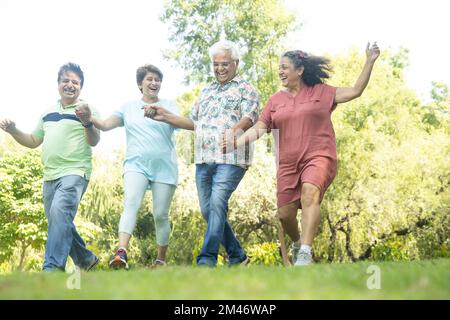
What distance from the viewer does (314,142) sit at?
655 centimetres

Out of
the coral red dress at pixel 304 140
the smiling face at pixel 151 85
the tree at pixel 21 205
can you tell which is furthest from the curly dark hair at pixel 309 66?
the tree at pixel 21 205

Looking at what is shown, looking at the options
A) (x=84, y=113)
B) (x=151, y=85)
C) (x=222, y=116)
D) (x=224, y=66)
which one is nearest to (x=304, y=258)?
(x=222, y=116)

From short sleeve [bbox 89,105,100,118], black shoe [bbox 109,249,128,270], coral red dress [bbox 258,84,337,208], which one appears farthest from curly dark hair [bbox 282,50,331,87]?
black shoe [bbox 109,249,128,270]

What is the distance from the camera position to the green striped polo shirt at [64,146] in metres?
7.14

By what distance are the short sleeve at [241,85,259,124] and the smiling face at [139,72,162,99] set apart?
1.06 m

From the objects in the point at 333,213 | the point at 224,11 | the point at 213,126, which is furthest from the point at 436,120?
the point at 213,126

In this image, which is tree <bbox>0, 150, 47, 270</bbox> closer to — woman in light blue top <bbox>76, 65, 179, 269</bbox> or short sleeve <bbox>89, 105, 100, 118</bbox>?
short sleeve <bbox>89, 105, 100, 118</bbox>

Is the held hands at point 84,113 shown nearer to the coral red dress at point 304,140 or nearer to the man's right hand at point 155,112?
the man's right hand at point 155,112

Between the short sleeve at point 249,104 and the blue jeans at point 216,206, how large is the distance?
1.88ft

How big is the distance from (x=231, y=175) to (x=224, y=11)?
24.2m

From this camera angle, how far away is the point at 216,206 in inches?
265

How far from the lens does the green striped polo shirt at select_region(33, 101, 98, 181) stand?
714 centimetres

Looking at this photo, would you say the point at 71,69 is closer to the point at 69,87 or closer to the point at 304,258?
the point at 69,87

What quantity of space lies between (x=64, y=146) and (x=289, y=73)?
2.53 metres
